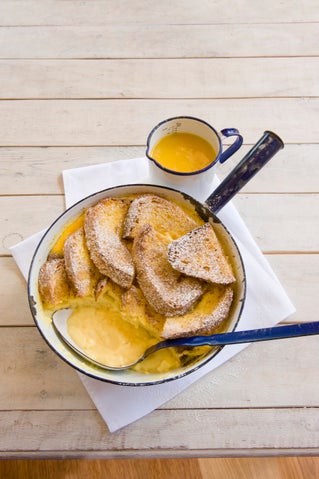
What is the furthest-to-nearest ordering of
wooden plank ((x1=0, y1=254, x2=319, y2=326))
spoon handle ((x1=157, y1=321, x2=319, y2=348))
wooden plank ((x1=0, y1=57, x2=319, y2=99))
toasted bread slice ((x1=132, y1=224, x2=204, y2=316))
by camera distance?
wooden plank ((x1=0, y1=57, x2=319, y2=99)) < wooden plank ((x1=0, y1=254, x2=319, y2=326)) < toasted bread slice ((x1=132, y1=224, x2=204, y2=316)) < spoon handle ((x1=157, y1=321, x2=319, y2=348))

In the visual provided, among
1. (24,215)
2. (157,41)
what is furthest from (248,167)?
(157,41)

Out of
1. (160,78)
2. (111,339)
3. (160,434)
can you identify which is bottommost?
(160,434)

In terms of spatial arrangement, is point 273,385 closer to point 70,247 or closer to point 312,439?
point 312,439

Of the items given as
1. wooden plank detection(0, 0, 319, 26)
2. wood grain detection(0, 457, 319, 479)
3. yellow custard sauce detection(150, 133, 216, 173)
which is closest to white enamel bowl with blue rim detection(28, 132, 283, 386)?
yellow custard sauce detection(150, 133, 216, 173)

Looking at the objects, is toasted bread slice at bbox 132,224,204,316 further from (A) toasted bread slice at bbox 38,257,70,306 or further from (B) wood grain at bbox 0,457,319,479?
(B) wood grain at bbox 0,457,319,479

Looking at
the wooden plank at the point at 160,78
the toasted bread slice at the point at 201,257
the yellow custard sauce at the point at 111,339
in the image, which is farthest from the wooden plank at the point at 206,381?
the wooden plank at the point at 160,78

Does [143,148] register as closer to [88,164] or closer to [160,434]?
[88,164]
